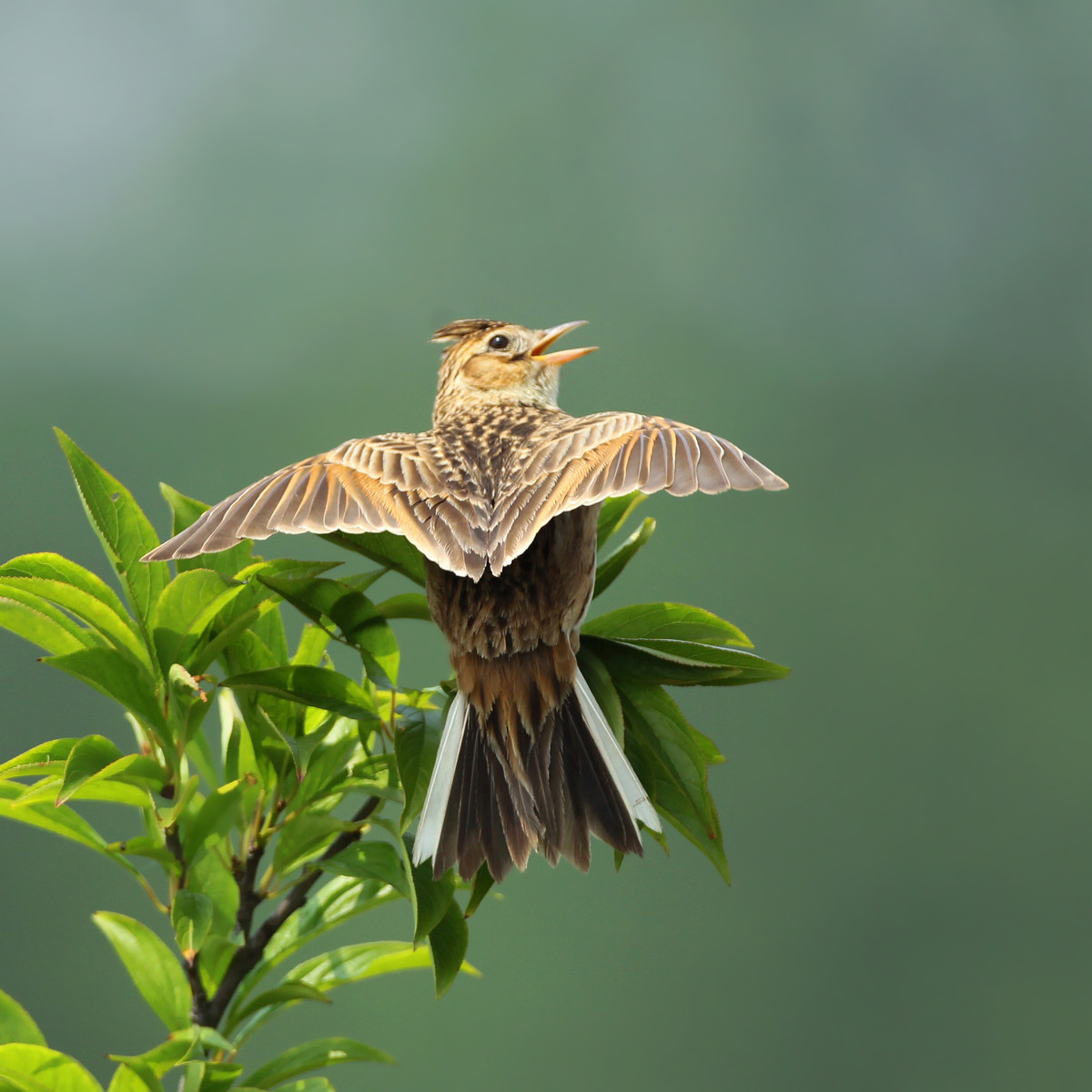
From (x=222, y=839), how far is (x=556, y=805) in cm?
35

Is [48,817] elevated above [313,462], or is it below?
below

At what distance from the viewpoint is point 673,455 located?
92 cm

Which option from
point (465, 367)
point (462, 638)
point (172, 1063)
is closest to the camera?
point (172, 1063)

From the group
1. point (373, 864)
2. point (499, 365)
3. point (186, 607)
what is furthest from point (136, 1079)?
point (499, 365)

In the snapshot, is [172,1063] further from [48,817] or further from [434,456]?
[434,456]

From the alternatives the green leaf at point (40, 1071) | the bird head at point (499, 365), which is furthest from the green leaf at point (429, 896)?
the bird head at point (499, 365)

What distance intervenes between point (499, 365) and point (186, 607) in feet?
2.76

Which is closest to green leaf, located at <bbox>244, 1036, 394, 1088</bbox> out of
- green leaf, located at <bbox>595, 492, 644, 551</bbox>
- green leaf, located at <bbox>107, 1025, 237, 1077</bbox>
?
green leaf, located at <bbox>107, 1025, 237, 1077</bbox>

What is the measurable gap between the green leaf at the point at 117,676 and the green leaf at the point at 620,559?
17.2 inches

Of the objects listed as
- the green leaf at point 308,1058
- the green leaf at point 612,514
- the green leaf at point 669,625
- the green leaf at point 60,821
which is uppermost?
the green leaf at point 612,514

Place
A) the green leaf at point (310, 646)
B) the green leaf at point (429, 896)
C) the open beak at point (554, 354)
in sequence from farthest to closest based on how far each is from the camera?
the open beak at point (554, 354), the green leaf at point (310, 646), the green leaf at point (429, 896)

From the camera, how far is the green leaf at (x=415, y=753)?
0.88 metres

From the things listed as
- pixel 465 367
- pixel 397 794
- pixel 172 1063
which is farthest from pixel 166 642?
pixel 465 367

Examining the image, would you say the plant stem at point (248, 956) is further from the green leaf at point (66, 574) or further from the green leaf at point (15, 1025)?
the green leaf at point (66, 574)
